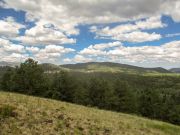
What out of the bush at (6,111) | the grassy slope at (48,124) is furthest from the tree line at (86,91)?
the bush at (6,111)

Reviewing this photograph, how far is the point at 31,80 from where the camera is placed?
78.2m

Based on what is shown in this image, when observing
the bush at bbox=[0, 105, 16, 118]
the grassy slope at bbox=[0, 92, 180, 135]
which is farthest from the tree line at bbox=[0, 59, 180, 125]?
the bush at bbox=[0, 105, 16, 118]

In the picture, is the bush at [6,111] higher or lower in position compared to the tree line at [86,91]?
higher

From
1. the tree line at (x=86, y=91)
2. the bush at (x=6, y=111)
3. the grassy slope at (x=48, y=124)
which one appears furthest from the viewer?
the tree line at (x=86, y=91)

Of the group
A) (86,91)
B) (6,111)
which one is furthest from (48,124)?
(86,91)

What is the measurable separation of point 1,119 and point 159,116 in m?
83.3

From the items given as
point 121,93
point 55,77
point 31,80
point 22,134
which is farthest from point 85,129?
point 121,93

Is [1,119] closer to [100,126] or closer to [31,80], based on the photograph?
[100,126]

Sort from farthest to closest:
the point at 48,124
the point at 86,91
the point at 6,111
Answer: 1. the point at 86,91
2. the point at 6,111
3. the point at 48,124

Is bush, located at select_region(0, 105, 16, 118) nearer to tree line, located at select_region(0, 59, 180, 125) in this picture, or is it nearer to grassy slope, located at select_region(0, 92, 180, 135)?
grassy slope, located at select_region(0, 92, 180, 135)

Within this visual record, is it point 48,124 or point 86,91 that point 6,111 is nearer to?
point 48,124

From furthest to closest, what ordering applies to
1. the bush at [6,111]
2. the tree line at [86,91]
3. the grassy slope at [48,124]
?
the tree line at [86,91] < the bush at [6,111] < the grassy slope at [48,124]

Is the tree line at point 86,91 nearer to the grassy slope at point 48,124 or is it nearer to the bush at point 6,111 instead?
the grassy slope at point 48,124

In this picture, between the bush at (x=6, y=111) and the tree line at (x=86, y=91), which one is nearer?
the bush at (x=6, y=111)
